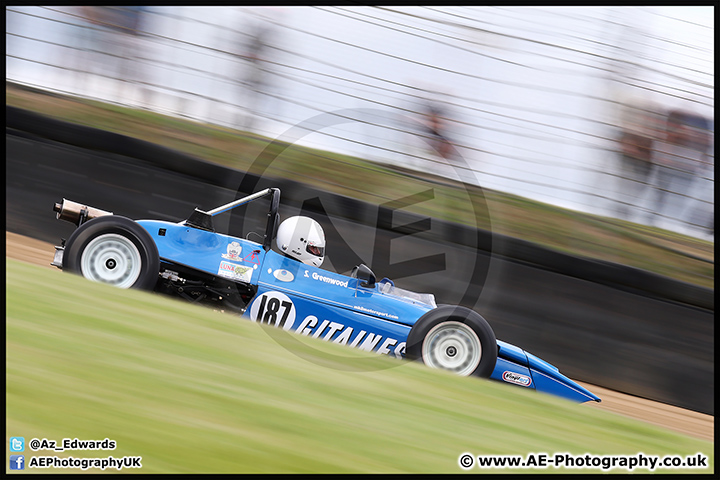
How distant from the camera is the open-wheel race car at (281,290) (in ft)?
14.3

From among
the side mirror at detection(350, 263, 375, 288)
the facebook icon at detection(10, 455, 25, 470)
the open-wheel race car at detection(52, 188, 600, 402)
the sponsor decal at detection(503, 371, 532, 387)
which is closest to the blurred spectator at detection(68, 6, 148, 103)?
the open-wheel race car at detection(52, 188, 600, 402)

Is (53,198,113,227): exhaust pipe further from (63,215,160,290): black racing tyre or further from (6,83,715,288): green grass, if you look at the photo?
(6,83,715,288): green grass

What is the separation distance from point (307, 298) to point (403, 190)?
10.5 ft

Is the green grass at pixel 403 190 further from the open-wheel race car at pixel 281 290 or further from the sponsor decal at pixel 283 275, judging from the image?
the sponsor decal at pixel 283 275

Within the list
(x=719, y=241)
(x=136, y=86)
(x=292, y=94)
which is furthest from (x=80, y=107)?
(x=719, y=241)

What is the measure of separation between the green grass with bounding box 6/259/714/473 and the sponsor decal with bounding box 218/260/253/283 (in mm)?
455

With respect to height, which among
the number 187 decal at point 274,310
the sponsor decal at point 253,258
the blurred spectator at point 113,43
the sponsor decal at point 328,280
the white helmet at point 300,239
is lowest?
the number 187 decal at point 274,310

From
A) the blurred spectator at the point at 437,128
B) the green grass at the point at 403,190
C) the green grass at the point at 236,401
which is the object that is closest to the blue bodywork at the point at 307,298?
the green grass at the point at 236,401

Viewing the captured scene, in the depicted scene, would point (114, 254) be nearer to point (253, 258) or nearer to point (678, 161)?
point (253, 258)

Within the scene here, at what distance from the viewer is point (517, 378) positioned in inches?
183

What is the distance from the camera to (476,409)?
352cm

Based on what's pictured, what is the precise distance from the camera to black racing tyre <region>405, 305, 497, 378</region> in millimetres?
4316

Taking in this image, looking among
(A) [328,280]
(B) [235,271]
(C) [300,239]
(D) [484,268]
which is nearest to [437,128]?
(D) [484,268]

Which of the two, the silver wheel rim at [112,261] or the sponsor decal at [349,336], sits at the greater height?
the silver wheel rim at [112,261]
